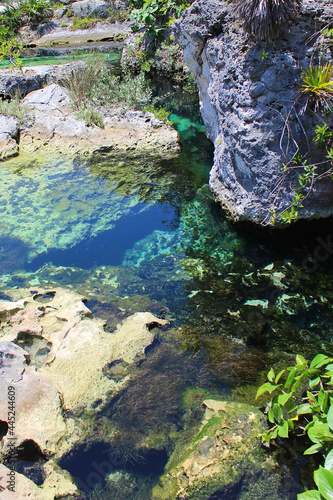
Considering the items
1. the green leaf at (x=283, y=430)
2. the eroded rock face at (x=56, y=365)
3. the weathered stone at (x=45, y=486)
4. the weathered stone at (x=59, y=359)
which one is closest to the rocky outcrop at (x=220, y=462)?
the green leaf at (x=283, y=430)

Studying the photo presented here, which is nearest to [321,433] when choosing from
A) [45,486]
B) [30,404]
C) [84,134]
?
[45,486]

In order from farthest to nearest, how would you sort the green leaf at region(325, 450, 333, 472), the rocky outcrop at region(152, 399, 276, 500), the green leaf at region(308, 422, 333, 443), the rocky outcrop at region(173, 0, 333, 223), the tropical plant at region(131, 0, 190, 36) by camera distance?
the tropical plant at region(131, 0, 190, 36), the rocky outcrop at region(173, 0, 333, 223), the rocky outcrop at region(152, 399, 276, 500), the green leaf at region(308, 422, 333, 443), the green leaf at region(325, 450, 333, 472)

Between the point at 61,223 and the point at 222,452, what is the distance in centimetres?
518

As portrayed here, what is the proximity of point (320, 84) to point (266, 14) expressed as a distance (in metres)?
1.12

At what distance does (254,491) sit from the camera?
9.85ft

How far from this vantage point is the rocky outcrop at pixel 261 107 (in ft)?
16.2

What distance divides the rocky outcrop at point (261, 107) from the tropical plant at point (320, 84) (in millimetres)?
174

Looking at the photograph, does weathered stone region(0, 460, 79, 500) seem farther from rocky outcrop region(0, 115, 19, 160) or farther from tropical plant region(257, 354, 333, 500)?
rocky outcrop region(0, 115, 19, 160)

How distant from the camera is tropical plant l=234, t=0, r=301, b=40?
4.64m

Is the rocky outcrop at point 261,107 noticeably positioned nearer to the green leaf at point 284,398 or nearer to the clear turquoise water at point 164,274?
the clear turquoise water at point 164,274

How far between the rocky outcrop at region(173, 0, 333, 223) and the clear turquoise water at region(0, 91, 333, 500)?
0.79 m

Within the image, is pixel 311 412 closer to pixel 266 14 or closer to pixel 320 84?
pixel 320 84

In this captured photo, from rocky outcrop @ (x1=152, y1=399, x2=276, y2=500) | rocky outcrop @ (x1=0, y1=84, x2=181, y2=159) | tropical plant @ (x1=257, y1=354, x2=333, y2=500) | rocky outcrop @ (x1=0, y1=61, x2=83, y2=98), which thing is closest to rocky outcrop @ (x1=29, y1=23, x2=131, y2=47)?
rocky outcrop @ (x1=0, y1=61, x2=83, y2=98)

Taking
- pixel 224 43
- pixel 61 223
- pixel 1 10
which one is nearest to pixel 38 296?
pixel 61 223
